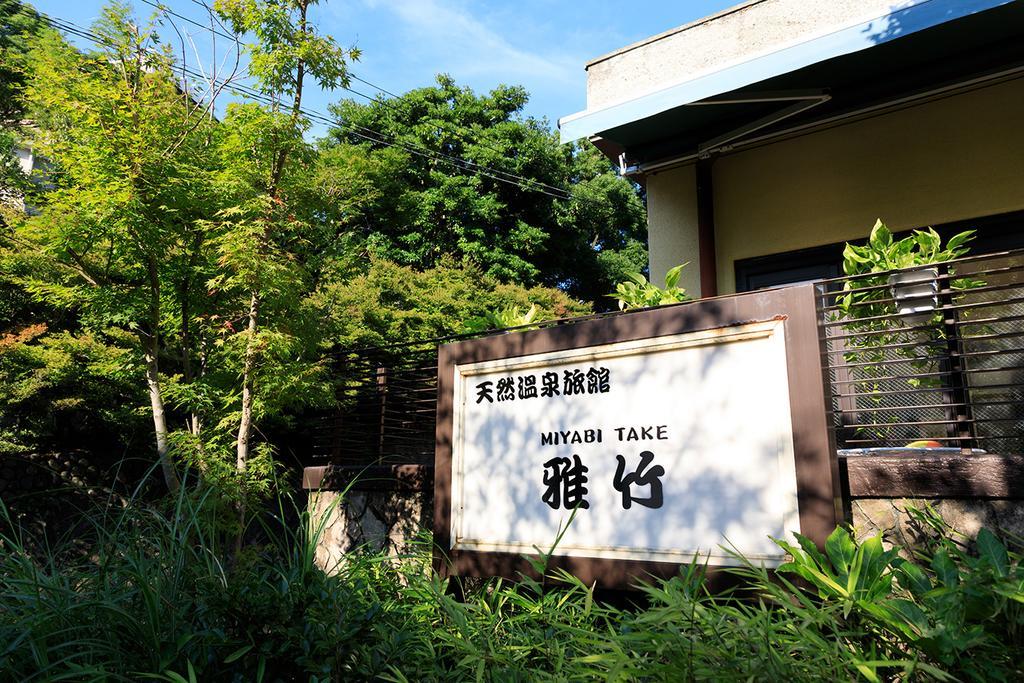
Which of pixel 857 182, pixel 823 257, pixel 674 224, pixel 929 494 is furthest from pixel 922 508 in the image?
pixel 674 224

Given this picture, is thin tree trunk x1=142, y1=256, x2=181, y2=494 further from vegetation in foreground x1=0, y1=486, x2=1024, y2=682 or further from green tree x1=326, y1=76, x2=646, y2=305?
green tree x1=326, y1=76, x2=646, y2=305

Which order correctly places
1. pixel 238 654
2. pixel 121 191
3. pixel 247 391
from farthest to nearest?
pixel 247 391 < pixel 121 191 < pixel 238 654

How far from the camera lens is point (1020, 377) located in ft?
17.2

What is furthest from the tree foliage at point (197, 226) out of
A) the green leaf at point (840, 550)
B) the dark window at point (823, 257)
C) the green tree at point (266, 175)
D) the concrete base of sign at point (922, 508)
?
the dark window at point (823, 257)

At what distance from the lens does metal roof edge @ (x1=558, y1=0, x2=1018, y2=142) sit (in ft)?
16.0

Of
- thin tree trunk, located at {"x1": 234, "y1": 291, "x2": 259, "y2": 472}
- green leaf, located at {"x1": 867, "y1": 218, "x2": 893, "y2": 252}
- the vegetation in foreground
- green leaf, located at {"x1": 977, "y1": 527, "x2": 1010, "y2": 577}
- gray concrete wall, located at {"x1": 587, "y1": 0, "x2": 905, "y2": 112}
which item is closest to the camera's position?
the vegetation in foreground

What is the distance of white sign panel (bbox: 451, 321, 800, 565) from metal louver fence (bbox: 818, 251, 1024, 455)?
0.41 m

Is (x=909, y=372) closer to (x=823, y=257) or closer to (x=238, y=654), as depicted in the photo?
(x=823, y=257)

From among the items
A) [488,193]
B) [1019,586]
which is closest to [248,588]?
[1019,586]

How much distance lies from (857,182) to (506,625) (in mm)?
5315

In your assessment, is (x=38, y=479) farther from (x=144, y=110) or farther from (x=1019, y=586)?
(x=1019, y=586)

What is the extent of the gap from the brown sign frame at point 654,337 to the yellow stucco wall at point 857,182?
382 centimetres

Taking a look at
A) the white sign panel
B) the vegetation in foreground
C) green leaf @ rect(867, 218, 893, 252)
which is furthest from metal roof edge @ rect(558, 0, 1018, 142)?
the vegetation in foreground

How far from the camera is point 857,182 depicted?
6.56 meters
